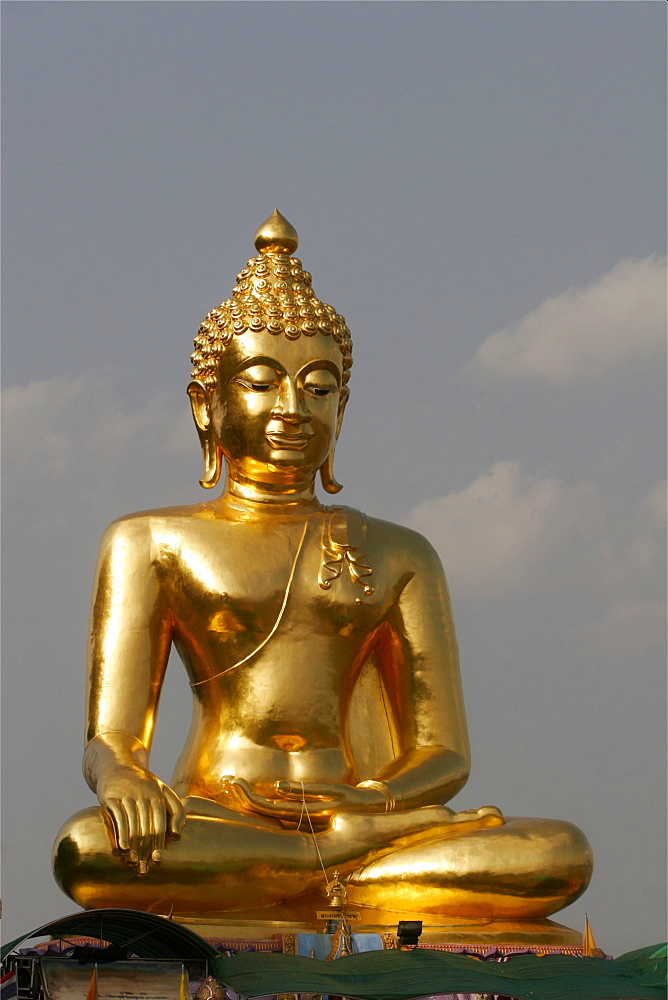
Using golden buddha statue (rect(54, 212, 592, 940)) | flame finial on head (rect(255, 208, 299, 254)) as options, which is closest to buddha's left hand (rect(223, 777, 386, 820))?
golden buddha statue (rect(54, 212, 592, 940))

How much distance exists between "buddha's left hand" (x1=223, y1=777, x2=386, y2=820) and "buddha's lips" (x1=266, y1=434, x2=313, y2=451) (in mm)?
1527

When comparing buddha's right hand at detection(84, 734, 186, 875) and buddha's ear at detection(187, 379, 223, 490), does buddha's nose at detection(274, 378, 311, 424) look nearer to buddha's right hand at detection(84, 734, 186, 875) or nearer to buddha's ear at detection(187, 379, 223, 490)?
buddha's ear at detection(187, 379, 223, 490)

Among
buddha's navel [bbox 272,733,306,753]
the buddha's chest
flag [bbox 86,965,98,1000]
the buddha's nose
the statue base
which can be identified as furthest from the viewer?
the buddha's nose

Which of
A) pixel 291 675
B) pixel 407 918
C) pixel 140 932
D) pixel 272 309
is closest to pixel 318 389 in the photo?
pixel 272 309

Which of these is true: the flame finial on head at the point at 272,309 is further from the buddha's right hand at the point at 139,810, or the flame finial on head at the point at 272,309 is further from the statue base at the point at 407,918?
the statue base at the point at 407,918

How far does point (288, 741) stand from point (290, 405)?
1.48 metres

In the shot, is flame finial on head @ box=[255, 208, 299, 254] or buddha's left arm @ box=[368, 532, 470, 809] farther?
flame finial on head @ box=[255, 208, 299, 254]

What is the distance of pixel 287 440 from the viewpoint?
7.64m

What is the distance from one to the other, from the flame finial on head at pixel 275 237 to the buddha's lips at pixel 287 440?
99 cm

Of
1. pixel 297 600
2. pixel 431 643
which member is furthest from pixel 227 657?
pixel 431 643

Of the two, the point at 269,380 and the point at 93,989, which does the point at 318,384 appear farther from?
the point at 93,989

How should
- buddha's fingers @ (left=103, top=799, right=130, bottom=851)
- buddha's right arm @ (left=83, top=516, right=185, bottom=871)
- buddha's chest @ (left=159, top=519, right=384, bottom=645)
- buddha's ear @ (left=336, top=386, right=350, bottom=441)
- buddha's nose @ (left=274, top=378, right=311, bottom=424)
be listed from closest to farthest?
buddha's fingers @ (left=103, top=799, right=130, bottom=851)
buddha's right arm @ (left=83, top=516, right=185, bottom=871)
buddha's chest @ (left=159, top=519, right=384, bottom=645)
buddha's nose @ (left=274, top=378, right=311, bottom=424)
buddha's ear @ (left=336, top=386, right=350, bottom=441)

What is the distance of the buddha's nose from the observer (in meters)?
7.57

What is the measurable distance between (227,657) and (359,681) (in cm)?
66
